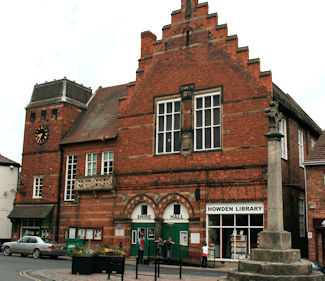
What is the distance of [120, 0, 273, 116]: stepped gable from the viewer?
23656 mm

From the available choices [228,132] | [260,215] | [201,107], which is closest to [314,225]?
[260,215]

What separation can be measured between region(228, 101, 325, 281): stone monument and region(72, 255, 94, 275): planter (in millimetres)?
6532

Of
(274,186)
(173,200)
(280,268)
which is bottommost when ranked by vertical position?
(280,268)

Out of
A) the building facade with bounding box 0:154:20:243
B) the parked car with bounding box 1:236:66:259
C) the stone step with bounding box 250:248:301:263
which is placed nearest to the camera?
the stone step with bounding box 250:248:301:263

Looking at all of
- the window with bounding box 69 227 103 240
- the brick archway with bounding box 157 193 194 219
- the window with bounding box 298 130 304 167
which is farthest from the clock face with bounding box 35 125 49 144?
the window with bounding box 298 130 304 167

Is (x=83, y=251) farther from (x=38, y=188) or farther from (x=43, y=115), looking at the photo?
(x=43, y=115)

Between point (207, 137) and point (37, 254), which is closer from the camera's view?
point (207, 137)

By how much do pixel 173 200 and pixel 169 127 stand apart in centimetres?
477

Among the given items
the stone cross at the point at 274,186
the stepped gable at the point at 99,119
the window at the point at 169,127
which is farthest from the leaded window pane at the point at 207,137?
the stone cross at the point at 274,186

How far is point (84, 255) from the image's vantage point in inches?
655

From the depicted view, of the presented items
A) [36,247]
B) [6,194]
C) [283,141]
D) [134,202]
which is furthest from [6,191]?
[283,141]

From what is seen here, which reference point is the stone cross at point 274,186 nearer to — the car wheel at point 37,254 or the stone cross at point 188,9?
the stone cross at point 188,9

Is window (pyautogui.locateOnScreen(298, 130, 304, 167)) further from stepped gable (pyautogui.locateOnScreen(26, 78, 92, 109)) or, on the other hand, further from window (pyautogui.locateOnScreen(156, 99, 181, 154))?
stepped gable (pyautogui.locateOnScreen(26, 78, 92, 109))

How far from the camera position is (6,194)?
35.5 meters
